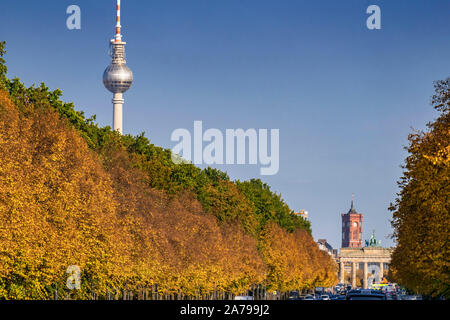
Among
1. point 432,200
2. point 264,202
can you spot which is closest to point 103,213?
point 432,200

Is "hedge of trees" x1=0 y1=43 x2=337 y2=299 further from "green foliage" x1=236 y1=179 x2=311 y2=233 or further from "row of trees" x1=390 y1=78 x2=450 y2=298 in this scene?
"row of trees" x1=390 y1=78 x2=450 y2=298

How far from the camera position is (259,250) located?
13262cm

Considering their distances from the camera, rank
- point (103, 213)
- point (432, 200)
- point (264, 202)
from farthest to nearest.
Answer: point (264, 202)
point (103, 213)
point (432, 200)

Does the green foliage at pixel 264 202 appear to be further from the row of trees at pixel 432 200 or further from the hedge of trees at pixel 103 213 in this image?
the row of trees at pixel 432 200

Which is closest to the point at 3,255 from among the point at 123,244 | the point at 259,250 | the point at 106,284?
the point at 123,244

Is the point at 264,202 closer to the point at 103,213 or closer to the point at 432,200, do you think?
the point at 103,213

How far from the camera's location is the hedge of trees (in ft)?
185

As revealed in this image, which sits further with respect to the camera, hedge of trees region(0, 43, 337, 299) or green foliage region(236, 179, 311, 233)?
green foliage region(236, 179, 311, 233)

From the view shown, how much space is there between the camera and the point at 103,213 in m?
68.4

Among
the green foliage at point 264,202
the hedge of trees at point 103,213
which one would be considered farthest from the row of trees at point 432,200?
the green foliage at point 264,202

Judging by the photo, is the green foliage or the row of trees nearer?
the row of trees

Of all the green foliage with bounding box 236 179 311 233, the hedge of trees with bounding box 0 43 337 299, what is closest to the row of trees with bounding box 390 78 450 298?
the hedge of trees with bounding box 0 43 337 299
